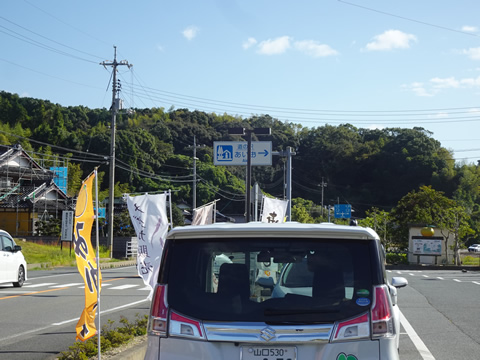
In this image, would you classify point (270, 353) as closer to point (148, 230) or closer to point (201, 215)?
point (148, 230)

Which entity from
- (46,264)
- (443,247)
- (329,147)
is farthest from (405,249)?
(329,147)

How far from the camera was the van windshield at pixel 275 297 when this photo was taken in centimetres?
395

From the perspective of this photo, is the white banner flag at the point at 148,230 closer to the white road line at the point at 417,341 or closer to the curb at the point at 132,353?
the curb at the point at 132,353

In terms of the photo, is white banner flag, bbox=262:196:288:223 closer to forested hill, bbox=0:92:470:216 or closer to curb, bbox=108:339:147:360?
curb, bbox=108:339:147:360

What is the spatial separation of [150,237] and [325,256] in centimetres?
849

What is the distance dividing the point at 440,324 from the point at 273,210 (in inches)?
512

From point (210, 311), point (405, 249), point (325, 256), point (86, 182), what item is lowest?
point (405, 249)

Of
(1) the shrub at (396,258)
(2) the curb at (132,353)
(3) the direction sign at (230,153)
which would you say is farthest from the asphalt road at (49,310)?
(1) the shrub at (396,258)

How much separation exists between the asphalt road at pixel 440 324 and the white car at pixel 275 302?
15.4 ft

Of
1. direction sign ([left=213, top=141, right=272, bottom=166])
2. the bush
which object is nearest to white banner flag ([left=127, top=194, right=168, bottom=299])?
the bush

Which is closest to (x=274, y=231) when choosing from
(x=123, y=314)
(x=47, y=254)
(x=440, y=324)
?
(x=440, y=324)

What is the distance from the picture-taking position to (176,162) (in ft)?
223

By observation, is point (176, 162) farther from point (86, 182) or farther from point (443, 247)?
point (86, 182)

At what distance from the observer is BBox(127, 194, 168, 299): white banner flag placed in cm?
1214
